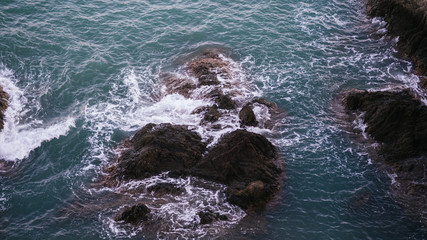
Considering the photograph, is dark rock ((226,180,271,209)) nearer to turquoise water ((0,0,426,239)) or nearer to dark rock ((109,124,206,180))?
turquoise water ((0,0,426,239))

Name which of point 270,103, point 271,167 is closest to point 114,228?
point 271,167

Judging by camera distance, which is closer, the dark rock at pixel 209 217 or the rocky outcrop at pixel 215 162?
the dark rock at pixel 209 217

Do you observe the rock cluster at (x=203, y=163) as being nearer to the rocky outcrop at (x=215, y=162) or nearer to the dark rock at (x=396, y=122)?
the rocky outcrop at (x=215, y=162)

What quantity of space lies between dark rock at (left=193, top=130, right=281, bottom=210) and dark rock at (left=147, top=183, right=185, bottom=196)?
152 cm

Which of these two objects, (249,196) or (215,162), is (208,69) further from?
(249,196)

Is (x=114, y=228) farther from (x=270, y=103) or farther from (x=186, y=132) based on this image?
(x=270, y=103)

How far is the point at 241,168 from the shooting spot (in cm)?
2325

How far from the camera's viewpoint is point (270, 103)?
29547 mm

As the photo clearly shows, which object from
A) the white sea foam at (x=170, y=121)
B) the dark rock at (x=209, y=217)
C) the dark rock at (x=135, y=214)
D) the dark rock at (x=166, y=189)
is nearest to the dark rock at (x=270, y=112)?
the white sea foam at (x=170, y=121)

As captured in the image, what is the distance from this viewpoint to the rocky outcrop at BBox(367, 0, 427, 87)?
3253cm

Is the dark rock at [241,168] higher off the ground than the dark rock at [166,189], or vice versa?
the dark rock at [241,168]

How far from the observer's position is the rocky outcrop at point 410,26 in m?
32.5

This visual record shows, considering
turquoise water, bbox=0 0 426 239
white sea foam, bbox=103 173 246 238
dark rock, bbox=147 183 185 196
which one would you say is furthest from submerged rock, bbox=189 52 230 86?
dark rock, bbox=147 183 185 196

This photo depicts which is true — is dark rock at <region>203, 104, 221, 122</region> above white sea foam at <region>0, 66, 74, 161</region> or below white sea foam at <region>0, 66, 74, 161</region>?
above
